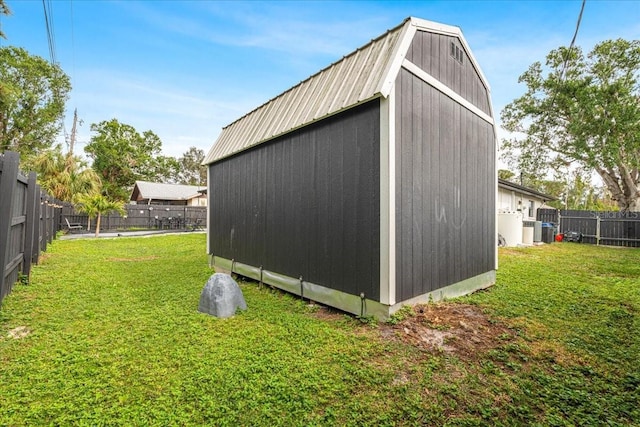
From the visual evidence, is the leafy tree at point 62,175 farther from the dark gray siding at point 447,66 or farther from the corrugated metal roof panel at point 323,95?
the dark gray siding at point 447,66

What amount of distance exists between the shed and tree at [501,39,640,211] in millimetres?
11257

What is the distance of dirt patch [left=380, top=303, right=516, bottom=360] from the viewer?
2525 mm

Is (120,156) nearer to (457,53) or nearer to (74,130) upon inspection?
(74,130)

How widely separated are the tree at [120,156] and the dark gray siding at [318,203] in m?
27.2

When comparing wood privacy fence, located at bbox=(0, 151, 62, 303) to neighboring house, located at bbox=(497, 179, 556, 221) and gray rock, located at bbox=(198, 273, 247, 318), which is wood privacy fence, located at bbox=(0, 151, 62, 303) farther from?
neighboring house, located at bbox=(497, 179, 556, 221)

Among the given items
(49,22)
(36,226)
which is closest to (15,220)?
(36,226)

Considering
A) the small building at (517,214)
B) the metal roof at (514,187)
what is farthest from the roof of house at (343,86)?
the metal roof at (514,187)

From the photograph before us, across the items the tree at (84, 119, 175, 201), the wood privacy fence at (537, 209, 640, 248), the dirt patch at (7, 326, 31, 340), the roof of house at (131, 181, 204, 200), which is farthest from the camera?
the tree at (84, 119, 175, 201)

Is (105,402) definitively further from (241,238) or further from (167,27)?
(167,27)

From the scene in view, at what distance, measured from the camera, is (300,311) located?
11.7 ft

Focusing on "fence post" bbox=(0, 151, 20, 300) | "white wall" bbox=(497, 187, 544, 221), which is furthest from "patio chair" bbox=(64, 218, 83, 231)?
"white wall" bbox=(497, 187, 544, 221)

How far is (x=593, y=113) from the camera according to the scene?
13.5m

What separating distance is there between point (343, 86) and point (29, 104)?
2744 centimetres

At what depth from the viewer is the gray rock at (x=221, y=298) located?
331cm
